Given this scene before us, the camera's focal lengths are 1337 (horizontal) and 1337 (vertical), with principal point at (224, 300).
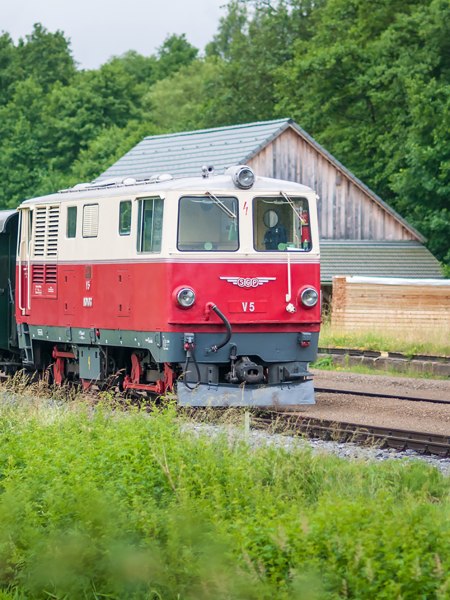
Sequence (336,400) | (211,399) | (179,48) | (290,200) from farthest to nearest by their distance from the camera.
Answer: (179,48), (336,400), (290,200), (211,399)

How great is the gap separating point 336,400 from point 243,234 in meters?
3.76

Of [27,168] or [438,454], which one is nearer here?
[438,454]

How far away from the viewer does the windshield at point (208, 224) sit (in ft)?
→ 55.5

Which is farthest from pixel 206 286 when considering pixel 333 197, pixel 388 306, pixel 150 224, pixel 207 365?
pixel 333 197

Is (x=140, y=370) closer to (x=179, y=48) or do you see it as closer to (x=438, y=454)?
(x=438, y=454)

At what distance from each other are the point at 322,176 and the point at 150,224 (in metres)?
28.8

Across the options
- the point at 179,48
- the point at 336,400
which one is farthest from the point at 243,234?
the point at 179,48

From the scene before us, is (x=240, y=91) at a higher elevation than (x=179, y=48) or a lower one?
lower

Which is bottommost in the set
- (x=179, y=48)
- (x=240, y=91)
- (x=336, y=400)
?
(x=336, y=400)

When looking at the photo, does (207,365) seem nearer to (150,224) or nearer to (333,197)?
(150,224)

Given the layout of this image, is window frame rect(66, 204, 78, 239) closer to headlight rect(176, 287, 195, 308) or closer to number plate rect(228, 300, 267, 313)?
headlight rect(176, 287, 195, 308)

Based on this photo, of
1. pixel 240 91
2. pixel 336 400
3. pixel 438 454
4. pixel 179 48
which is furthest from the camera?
pixel 179 48

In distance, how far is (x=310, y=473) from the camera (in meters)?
10.8

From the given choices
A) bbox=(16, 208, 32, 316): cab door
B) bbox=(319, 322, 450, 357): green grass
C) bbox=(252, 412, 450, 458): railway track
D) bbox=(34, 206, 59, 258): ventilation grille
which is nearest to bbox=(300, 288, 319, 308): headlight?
bbox=(252, 412, 450, 458): railway track
